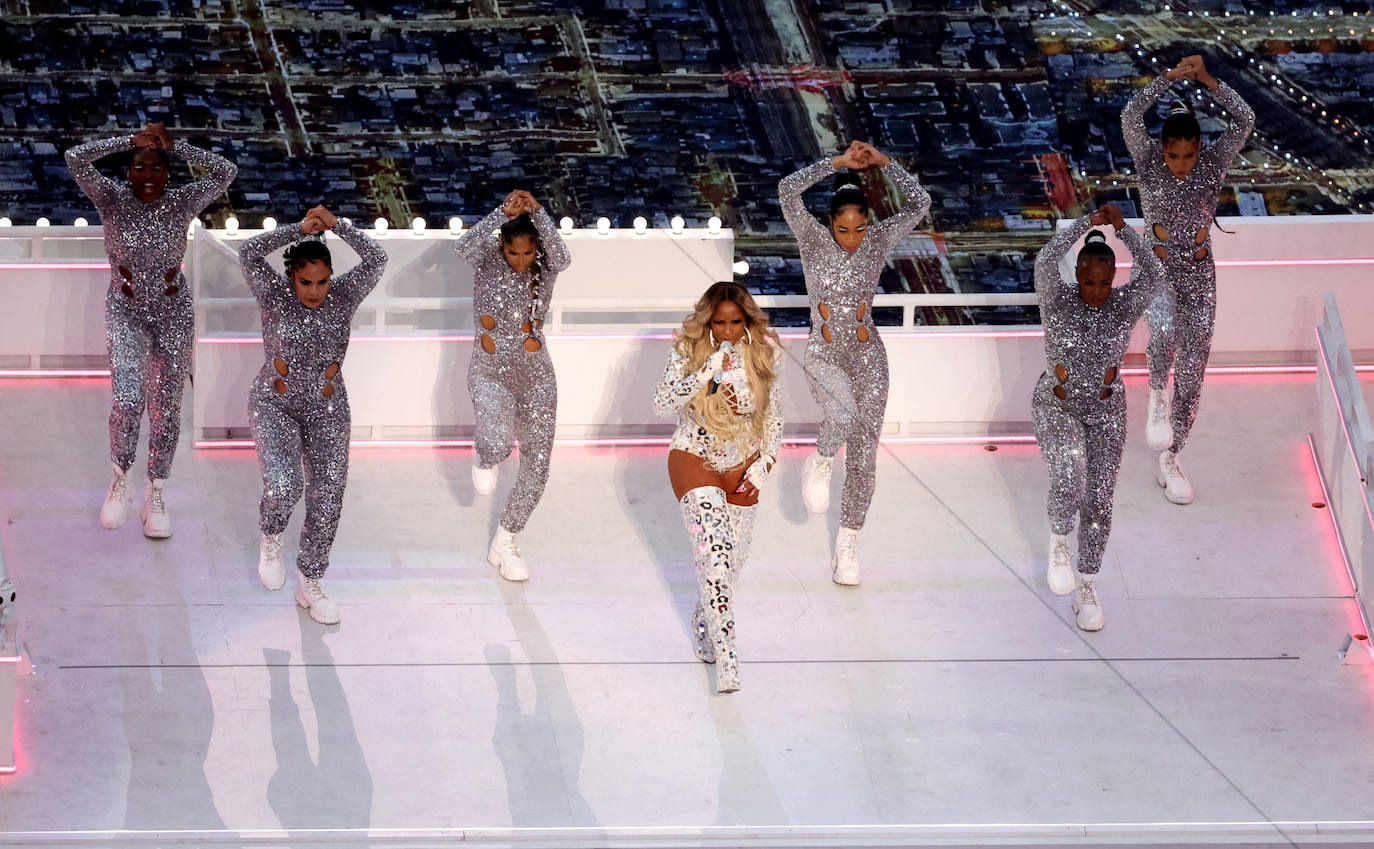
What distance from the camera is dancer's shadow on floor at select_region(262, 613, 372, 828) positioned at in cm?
678

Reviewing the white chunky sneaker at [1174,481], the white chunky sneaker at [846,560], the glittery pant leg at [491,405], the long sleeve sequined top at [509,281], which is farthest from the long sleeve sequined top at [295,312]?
the white chunky sneaker at [1174,481]

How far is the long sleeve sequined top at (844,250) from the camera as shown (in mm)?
7863

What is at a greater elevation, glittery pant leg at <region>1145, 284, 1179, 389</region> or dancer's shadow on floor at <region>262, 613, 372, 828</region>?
glittery pant leg at <region>1145, 284, 1179, 389</region>

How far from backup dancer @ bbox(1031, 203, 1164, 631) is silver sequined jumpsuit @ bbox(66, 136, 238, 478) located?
2795mm

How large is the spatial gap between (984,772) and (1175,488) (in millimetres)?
1929

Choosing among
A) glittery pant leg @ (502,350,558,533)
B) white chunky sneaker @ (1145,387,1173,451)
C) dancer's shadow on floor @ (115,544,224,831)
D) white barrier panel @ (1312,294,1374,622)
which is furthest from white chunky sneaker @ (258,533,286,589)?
white barrier panel @ (1312,294,1374,622)

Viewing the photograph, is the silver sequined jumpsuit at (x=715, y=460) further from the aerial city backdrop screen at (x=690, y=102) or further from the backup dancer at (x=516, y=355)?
the aerial city backdrop screen at (x=690, y=102)

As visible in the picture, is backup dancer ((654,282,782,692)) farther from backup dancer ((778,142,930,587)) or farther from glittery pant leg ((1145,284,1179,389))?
glittery pant leg ((1145,284,1179,389))

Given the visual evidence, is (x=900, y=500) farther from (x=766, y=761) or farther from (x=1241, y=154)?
(x=1241, y=154)

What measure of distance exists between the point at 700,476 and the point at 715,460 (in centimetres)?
7

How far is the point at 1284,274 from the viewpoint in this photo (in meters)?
9.41

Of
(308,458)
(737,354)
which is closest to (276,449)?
(308,458)

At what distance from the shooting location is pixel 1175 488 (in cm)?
857

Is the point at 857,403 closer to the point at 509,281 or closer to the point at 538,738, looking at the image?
the point at 509,281
